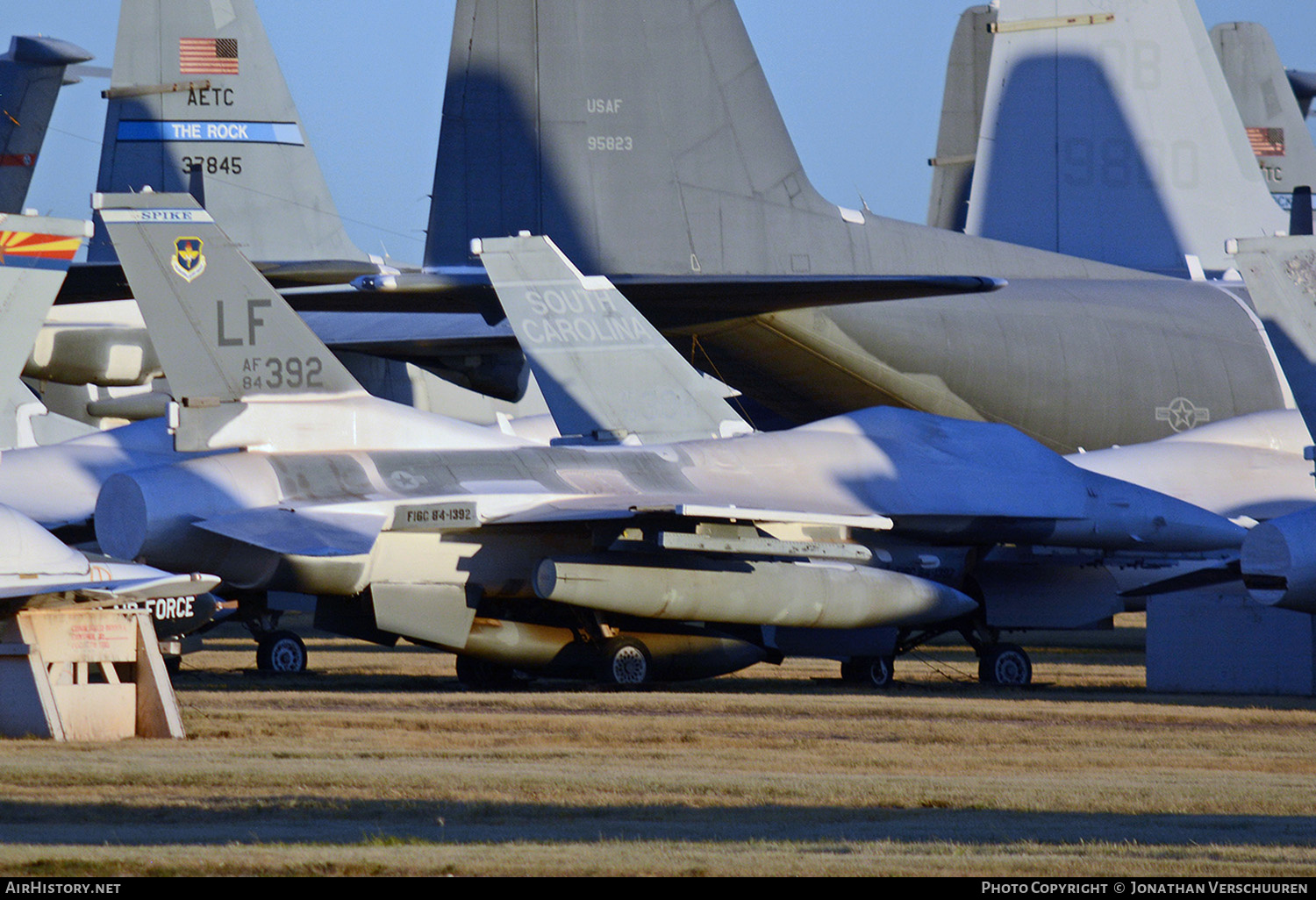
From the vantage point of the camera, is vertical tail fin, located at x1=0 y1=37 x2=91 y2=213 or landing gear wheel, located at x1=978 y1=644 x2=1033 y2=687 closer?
landing gear wheel, located at x1=978 y1=644 x2=1033 y2=687

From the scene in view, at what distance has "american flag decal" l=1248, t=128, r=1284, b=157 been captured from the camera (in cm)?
4488

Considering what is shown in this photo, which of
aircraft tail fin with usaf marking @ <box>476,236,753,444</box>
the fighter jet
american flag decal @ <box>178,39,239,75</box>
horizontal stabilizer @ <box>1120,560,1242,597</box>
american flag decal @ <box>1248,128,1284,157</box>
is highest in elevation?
american flag decal @ <box>178,39,239,75</box>

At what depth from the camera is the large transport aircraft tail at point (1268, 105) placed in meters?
45.1

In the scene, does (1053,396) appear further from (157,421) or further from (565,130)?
(157,421)

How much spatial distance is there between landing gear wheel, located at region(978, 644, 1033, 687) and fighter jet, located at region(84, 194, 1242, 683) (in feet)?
2.35

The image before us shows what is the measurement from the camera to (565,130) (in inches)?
845

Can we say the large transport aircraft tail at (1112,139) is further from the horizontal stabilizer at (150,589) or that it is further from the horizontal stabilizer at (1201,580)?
the horizontal stabilizer at (150,589)

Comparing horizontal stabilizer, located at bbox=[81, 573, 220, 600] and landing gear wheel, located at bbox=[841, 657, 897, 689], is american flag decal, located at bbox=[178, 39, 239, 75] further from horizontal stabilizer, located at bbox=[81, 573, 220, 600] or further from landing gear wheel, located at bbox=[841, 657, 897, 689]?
horizontal stabilizer, located at bbox=[81, 573, 220, 600]

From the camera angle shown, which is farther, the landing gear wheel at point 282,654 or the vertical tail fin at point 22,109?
the vertical tail fin at point 22,109

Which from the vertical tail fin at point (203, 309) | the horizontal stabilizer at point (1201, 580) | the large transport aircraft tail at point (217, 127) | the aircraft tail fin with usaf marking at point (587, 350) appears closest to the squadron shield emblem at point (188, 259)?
the vertical tail fin at point (203, 309)

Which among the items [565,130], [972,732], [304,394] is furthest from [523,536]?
[565,130]

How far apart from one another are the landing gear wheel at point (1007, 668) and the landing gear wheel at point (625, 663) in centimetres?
340

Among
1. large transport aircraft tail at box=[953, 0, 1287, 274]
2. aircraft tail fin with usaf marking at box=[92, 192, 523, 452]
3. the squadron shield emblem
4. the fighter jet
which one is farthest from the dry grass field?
large transport aircraft tail at box=[953, 0, 1287, 274]

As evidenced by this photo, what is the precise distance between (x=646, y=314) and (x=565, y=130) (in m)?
2.57
